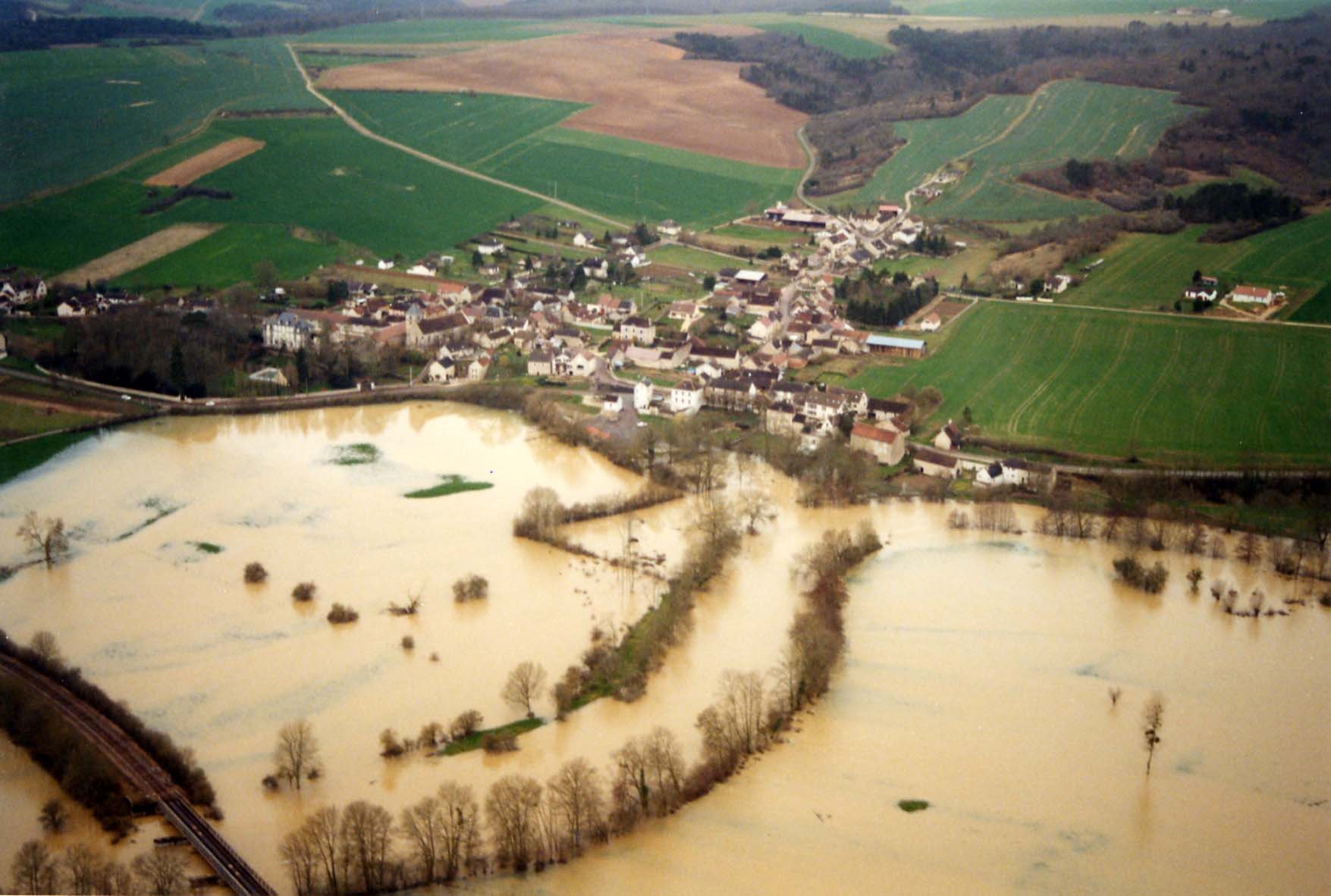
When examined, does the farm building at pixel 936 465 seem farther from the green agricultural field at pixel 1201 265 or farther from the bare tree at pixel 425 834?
the bare tree at pixel 425 834

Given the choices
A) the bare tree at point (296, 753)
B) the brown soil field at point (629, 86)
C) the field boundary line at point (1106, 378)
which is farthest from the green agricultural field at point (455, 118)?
the bare tree at point (296, 753)

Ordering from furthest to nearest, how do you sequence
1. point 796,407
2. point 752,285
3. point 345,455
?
point 752,285 → point 796,407 → point 345,455

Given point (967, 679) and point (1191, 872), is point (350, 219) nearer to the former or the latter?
point (967, 679)

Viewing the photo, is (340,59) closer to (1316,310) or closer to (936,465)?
(936,465)

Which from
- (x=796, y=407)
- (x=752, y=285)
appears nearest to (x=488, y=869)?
(x=796, y=407)

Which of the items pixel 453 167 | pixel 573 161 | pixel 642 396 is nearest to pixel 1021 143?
pixel 573 161

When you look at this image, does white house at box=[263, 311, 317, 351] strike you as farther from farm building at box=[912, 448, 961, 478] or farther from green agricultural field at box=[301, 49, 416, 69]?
green agricultural field at box=[301, 49, 416, 69]
